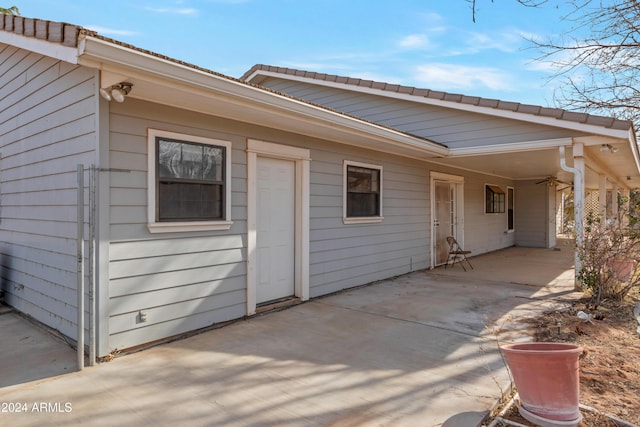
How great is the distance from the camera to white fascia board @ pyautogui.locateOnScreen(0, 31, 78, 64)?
2947 mm

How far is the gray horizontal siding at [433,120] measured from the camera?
6758mm

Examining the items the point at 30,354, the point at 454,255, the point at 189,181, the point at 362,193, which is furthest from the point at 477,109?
the point at 30,354

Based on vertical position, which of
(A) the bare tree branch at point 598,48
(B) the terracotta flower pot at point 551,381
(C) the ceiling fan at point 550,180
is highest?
(A) the bare tree branch at point 598,48

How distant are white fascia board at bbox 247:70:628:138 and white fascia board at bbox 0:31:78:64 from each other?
5.98 meters

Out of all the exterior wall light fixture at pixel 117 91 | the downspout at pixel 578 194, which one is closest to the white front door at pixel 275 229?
the exterior wall light fixture at pixel 117 91

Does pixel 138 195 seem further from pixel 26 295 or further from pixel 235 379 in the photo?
pixel 26 295

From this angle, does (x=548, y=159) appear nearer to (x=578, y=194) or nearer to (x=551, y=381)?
(x=578, y=194)

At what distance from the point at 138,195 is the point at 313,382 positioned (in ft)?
7.53

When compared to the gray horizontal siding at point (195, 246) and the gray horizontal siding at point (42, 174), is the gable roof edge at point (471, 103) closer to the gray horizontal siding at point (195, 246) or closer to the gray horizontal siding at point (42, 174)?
the gray horizontal siding at point (195, 246)

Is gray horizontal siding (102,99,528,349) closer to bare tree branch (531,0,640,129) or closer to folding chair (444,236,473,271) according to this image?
folding chair (444,236,473,271)

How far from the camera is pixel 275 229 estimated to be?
17.1 ft

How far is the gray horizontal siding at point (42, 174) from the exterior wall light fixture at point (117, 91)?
169 millimetres

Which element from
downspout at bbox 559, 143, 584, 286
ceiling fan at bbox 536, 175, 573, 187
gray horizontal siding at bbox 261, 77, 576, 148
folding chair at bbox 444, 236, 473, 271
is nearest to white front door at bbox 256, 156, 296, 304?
gray horizontal siding at bbox 261, 77, 576, 148

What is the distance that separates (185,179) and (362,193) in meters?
3.33
